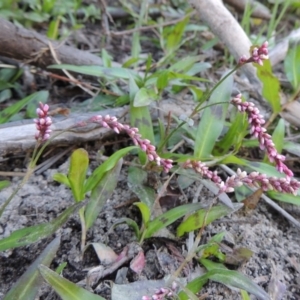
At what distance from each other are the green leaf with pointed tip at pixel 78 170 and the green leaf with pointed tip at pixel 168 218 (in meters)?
0.23

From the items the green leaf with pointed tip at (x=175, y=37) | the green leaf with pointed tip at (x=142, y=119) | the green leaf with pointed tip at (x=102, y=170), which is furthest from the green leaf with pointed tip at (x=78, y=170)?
the green leaf with pointed tip at (x=175, y=37)

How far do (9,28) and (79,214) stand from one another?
96 cm

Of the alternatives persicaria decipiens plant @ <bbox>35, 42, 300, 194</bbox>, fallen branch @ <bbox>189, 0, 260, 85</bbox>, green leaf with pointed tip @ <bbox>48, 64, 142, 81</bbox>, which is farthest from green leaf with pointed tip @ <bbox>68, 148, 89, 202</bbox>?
fallen branch @ <bbox>189, 0, 260, 85</bbox>

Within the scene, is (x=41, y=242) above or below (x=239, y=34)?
below

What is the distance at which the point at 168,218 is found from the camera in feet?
4.74

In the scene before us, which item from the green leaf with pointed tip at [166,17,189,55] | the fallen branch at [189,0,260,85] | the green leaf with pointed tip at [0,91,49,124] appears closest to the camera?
the green leaf with pointed tip at [0,91,49,124]

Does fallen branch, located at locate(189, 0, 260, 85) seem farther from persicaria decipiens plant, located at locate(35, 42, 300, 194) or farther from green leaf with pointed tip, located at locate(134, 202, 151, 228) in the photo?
green leaf with pointed tip, located at locate(134, 202, 151, 228)

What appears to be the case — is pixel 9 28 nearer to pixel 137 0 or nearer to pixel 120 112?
pixel 120 112

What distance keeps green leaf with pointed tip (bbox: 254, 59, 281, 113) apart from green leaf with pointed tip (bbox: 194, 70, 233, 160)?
0.58 ft

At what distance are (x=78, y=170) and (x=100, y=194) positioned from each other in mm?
106

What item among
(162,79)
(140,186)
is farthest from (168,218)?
(162,79)

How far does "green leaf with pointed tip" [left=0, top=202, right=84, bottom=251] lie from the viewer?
1.29 m

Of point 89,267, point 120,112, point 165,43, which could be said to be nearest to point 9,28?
point 120,112

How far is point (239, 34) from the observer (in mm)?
2127
